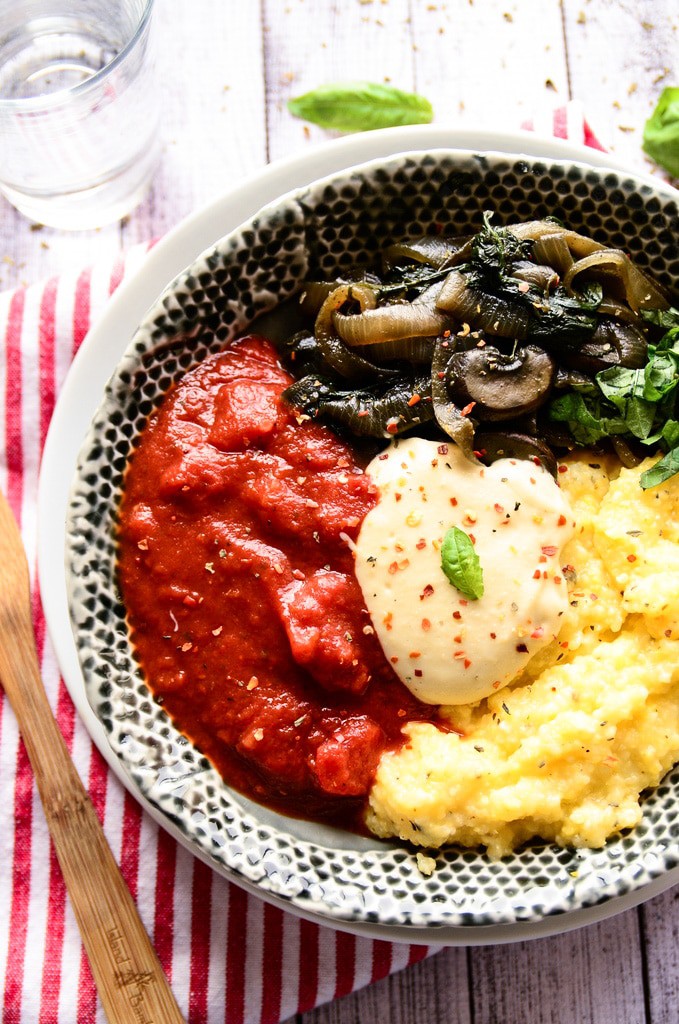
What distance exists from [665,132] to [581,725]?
256cm

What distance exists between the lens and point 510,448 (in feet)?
11.5

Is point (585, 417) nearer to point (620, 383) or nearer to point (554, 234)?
point (620, 383)

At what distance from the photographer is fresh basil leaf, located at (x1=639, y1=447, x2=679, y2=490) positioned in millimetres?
3410

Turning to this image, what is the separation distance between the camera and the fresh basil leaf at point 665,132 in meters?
4.22

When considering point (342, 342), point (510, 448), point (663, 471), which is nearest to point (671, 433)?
point (663, 471)

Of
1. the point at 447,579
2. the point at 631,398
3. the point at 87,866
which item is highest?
the point at 631,398

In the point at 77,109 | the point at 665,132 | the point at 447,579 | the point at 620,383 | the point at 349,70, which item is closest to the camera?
the point at 447,579

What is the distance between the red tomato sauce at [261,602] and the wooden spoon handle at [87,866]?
0.74 meters

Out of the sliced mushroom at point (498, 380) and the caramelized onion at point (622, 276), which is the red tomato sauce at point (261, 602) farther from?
the caramelized onion at point (622, 276)

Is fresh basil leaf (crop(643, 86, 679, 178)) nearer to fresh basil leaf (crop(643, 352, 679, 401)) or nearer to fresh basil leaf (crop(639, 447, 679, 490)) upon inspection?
fresh basil leaf (crop(643, 352, 679, 401))

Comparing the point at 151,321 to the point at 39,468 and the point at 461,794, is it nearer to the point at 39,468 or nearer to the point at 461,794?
the point at 39,468

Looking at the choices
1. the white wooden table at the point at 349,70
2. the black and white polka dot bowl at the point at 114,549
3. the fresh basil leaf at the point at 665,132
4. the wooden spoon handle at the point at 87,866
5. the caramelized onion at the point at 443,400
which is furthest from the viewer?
the white wooden table at the point at 349,70

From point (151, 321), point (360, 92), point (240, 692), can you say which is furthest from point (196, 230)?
point (240, 692)

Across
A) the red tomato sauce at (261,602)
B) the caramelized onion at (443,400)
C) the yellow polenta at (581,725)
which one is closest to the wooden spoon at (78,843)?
the red tomato sauce at (261,602)
